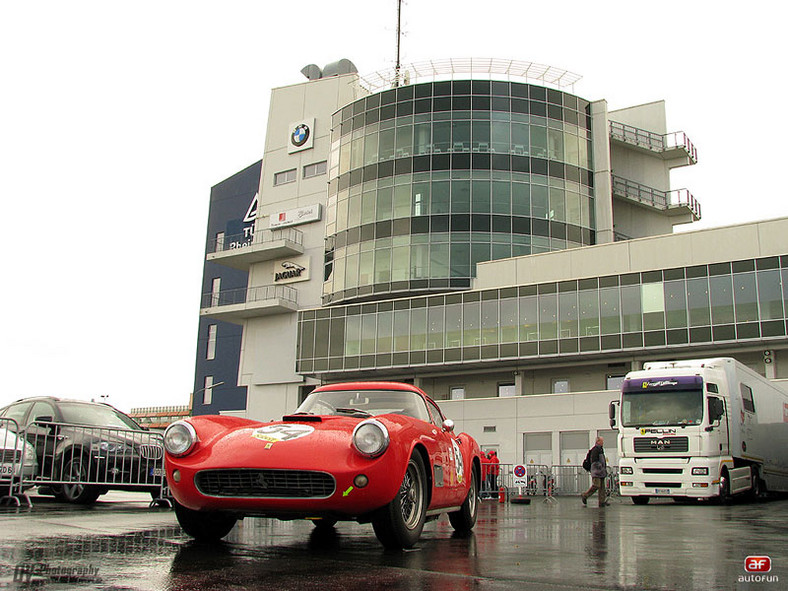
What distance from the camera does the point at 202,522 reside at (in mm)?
7109

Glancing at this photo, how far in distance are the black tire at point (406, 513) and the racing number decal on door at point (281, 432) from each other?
0.97m

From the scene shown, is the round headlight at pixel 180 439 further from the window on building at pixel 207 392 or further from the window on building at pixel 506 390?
the window on building at pixel 207 392

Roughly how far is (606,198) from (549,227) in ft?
16.0

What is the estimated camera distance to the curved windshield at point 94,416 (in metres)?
13.8

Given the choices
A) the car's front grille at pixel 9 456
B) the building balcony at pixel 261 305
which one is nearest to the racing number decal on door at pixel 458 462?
the car's front grille at pixel 9 456

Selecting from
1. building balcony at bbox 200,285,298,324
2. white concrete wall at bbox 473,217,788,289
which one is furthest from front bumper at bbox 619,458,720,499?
building balcony at bbox 200,285,298,324

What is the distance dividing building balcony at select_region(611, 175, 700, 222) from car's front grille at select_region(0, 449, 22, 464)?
48.2 m

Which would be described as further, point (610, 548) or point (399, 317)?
point (399, 317)

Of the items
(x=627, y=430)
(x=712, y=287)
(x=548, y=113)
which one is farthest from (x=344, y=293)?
(x=627, y=430)

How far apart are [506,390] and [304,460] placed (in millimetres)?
40973

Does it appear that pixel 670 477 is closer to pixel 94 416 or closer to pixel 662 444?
pixel 662 444

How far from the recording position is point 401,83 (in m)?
55.0

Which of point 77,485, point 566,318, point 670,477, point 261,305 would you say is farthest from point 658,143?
point 77,485

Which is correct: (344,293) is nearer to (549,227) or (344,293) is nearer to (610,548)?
(549,227)
